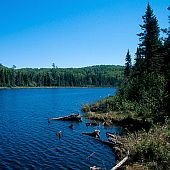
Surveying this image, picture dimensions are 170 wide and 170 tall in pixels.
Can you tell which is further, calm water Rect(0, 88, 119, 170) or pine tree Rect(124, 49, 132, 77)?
pine tree Rect(124, 49, 132, 77)

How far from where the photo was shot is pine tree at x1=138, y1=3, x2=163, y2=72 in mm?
52531

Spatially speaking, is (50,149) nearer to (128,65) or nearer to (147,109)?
(147,109)

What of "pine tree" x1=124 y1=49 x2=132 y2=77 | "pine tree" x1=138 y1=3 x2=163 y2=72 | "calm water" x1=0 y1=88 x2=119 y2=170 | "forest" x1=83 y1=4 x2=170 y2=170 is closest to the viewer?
"forest" x1=83 y1=4 x2=170 y2=170

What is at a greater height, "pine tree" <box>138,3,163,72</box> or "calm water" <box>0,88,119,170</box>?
"pine tree" <box>138,3,163,72</box>

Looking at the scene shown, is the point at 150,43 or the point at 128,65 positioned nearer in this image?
the point at 150,43

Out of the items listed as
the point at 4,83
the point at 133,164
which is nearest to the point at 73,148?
the point at 133,164

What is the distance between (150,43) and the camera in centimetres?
5350

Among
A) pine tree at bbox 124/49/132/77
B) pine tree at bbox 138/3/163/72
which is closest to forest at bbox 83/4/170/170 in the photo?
pine tree at bbox 138/3/163/72

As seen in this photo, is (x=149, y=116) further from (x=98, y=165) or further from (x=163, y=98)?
(x=98, y=165)

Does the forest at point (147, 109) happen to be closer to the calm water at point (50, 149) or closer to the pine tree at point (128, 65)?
the calm water at point (50, 149)

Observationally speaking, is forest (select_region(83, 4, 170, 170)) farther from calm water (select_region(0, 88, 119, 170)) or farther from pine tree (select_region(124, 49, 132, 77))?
pine tree (select_region(124, 49, 132, 77))

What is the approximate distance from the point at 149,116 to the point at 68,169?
55.9 ft

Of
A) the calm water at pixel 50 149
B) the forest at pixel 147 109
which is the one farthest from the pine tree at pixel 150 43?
the calm water at pixel 50 149

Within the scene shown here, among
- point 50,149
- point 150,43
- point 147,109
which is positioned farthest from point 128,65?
point 50,149
